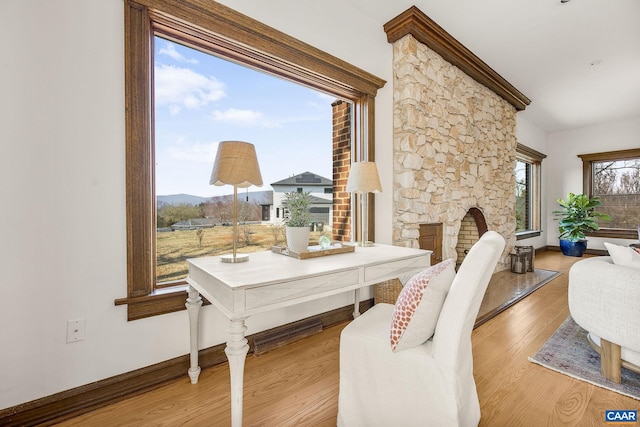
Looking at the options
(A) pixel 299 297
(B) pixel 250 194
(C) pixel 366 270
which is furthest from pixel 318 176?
(A) pixel 299 297

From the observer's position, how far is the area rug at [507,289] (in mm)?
2844

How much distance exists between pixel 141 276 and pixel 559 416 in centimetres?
232

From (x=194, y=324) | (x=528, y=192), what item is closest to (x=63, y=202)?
(x=194, y=324)

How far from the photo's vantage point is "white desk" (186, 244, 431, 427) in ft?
3.86

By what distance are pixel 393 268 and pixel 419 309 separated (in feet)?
2.35

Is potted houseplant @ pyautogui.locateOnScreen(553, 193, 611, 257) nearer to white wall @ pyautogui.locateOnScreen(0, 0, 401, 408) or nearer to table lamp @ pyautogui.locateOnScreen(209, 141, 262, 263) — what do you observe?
table lamp @ pyautogui.locateOnScreen(209, 141, 262, 263)

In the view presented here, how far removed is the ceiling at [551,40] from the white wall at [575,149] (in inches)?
52.1

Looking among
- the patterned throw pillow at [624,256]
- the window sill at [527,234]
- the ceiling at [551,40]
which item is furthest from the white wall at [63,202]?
the window sill at [527,234]

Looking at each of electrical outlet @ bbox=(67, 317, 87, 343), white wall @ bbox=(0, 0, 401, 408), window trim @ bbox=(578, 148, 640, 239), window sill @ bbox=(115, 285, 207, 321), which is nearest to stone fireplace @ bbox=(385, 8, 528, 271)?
window sill @ bbox=(115, 285, 207, 321)

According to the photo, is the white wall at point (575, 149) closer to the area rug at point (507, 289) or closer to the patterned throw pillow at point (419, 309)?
the area rug at point (507, 289)

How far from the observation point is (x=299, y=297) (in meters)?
1.38

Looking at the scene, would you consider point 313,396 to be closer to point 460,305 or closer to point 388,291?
point 460,305

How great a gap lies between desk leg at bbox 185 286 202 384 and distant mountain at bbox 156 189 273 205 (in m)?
0.61

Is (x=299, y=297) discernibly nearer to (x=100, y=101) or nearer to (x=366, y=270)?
(x=366, y=270)
